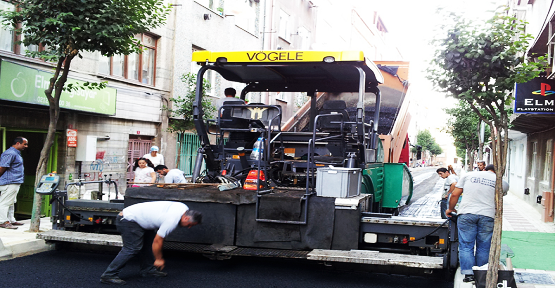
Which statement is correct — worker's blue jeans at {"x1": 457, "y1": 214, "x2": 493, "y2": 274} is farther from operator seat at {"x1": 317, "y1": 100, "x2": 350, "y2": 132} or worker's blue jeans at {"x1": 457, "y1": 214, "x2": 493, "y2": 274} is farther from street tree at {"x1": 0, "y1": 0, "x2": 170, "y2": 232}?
street tree at {"x1": 0, "y1": 0, "x2": 170, "y2": 232}

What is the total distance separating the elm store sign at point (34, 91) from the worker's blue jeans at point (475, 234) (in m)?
7.08

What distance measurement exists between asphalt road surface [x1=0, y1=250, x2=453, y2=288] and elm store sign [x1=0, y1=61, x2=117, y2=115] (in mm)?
3743

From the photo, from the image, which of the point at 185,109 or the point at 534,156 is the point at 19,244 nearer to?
the point at 185,109

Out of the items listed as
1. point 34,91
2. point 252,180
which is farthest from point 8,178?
point 252,180

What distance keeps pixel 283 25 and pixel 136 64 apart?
1131 centimetres

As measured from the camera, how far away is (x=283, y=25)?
79.7ft

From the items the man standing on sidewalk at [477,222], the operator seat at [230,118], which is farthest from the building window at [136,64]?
the man standing on sidewalk at [477,222]

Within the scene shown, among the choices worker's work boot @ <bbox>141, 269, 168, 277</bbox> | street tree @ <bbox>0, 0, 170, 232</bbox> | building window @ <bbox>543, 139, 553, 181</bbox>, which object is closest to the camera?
worker's work boot @ <bbox>141, 269, 168, 277</bbox>

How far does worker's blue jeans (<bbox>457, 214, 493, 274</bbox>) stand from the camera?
5.90 metres

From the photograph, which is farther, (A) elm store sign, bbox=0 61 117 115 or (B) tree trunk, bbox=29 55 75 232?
(A) elm store sign, bbox=0 61 117 115

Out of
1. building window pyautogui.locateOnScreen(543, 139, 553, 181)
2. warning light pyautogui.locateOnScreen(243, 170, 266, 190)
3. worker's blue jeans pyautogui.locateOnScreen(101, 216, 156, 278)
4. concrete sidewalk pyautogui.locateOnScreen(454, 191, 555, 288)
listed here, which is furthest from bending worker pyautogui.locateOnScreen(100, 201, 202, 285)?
building window pyautogui.locateOnScreen(543, 139, 553, 181)

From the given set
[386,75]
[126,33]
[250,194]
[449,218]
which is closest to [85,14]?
[126,33]

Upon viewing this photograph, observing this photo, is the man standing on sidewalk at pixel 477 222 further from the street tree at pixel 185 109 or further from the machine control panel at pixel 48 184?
the street tree at pixel 185 109

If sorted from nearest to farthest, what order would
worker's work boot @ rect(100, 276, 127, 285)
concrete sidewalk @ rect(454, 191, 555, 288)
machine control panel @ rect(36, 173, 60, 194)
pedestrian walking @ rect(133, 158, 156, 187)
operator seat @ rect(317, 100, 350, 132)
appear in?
1. worker's work boot @ rect(100, 276, 127, 285)
2. concrete sidewalk @ rect(454, 191, 555, 288)
3. machine control panel @ rect(36, 173, 60, 194)
4. operator seat @ rect(317, 100, 350, 132)
5. pedestrian walking @ rect(133, 158, 156, 187)
